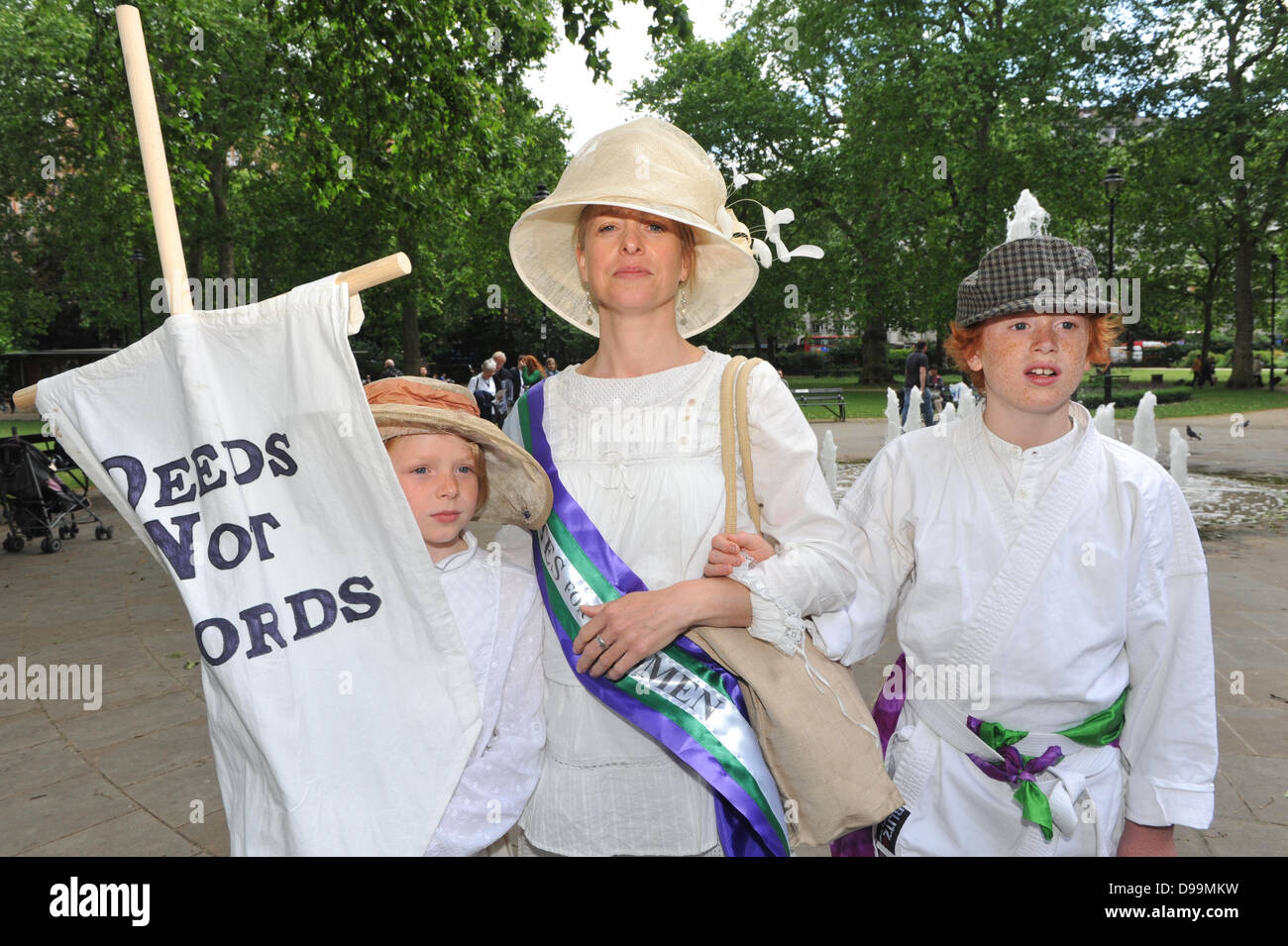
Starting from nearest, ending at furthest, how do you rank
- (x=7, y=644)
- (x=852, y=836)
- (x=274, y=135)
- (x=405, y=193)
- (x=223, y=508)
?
1. (x=223, y=508)
2. (x=852, y=836)
3. (x=7, y=644)
4. (x=405, y=193)
5. (x=274, y=135)

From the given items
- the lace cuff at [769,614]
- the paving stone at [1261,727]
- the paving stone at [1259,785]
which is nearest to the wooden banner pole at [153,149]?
the lace cuff at [769,614]

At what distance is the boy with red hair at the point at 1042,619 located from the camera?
1.91 metres

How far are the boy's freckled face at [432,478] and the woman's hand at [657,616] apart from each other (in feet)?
1.52

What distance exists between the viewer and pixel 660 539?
74.4 inches

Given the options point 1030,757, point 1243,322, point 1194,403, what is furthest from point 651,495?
point 1243,322

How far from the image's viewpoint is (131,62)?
1596 mm

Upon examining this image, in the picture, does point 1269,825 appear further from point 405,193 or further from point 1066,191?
point 1066,191

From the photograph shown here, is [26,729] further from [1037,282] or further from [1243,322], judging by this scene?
[1243,322]

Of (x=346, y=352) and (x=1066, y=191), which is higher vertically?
(x=1066, y=191)

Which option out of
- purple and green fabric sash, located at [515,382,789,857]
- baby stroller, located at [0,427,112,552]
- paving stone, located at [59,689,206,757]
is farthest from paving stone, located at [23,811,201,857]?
baby stroller, located at [0,427,112,552]

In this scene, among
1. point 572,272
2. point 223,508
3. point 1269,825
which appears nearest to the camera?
point 223,508

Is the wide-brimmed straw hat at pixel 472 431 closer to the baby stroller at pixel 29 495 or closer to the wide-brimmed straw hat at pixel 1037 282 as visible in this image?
the wide-brimmed straw hat at pixel 1037 282
